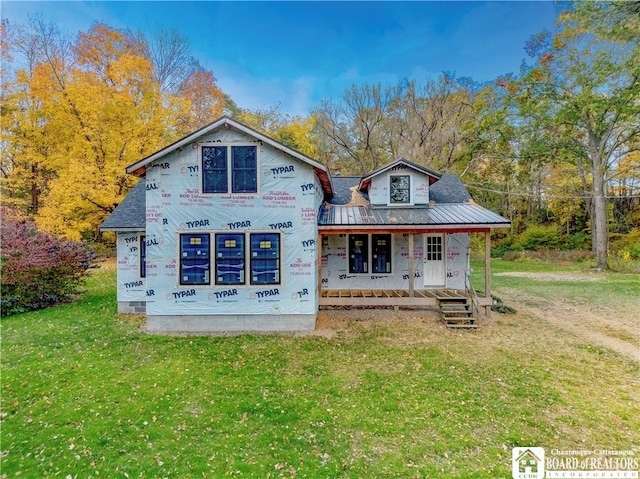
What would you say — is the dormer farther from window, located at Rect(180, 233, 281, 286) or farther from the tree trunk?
the tree trunk

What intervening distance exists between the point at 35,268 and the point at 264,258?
862cm

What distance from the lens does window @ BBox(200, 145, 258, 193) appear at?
28.6 ft

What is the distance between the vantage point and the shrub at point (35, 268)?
9.72m

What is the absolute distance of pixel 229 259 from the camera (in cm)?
874

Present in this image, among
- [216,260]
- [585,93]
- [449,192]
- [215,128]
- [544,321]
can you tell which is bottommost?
[544,321]

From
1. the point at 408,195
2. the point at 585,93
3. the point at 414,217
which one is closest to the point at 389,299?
the point at 414,217

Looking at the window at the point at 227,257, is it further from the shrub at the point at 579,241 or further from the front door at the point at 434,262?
the shrub at the point at 579,241

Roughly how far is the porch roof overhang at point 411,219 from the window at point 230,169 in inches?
106

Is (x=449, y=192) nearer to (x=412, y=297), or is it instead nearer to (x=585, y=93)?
(x=412, y=297)

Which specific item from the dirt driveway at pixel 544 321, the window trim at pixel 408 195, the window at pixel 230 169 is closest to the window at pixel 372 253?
the window trim at pixel 408 195

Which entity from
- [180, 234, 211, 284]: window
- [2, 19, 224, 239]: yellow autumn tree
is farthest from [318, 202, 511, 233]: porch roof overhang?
[2, 19, 224, 239]: yellow autumn tree

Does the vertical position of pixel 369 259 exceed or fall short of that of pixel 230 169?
it falls short

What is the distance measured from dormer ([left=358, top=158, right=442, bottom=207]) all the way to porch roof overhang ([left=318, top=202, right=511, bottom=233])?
11.6 inches

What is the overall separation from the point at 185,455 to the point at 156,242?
6.25 m
